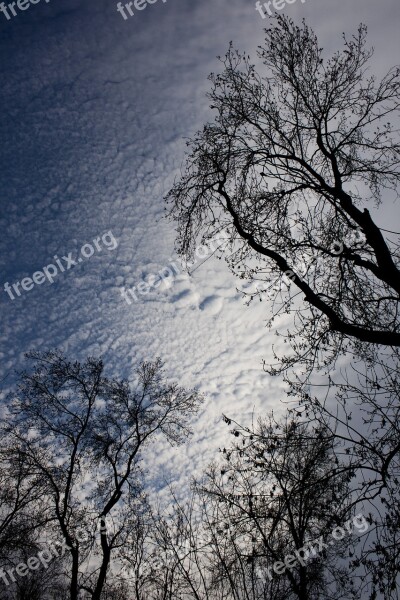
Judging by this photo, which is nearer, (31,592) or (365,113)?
(365,113)

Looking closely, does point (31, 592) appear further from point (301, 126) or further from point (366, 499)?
point (301, 126)

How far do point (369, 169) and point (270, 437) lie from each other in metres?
5.93

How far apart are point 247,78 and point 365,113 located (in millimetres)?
2587

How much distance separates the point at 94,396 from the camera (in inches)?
606

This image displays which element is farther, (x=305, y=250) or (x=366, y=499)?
(x=305, y=250)

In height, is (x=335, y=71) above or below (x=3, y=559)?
above

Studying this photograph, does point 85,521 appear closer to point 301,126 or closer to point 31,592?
point 301,126

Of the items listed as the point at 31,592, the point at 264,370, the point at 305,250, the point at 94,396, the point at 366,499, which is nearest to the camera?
the point at 366,499

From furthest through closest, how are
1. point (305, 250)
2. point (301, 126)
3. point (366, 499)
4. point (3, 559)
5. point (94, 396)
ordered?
point (94, 396) < point (3, 559) < point (301, 126) < point (305, 250) < point (366, 499)

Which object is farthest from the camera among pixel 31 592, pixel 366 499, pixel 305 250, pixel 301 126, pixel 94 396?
pixel 31 592

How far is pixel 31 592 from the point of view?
86.1ft

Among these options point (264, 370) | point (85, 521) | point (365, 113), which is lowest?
point (85, 521)

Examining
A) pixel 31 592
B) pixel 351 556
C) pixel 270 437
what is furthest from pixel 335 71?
pixel 31 592

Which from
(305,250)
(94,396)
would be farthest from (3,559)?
(305,250)
